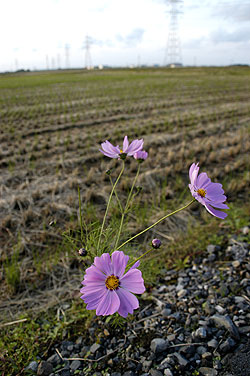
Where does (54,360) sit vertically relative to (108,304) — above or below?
below

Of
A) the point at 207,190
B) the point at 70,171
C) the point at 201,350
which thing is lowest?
the point at 201,350

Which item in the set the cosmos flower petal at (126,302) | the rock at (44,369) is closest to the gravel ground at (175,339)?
the rock at (44,369)

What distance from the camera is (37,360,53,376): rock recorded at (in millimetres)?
1620

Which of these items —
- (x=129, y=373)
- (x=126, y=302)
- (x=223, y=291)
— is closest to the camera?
(x=126, y=302)

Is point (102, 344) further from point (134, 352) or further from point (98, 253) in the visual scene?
point (98, 253)

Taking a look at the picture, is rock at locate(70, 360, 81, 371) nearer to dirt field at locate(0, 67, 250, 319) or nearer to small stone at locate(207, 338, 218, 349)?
dirt field at locate(0, 67, 250, 319)

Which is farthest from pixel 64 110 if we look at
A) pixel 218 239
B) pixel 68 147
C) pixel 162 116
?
pixel 218 239

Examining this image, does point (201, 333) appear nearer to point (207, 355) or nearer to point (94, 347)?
point (207, 355)

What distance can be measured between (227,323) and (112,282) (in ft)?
3.72

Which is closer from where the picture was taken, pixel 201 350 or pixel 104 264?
pixel 104 264

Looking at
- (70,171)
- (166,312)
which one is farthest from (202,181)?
(70,171)

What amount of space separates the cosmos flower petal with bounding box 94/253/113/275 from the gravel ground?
873mm

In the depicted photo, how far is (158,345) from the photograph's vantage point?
1.69 metres

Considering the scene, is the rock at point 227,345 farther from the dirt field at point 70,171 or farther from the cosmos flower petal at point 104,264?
the dirt field at point 70,171
